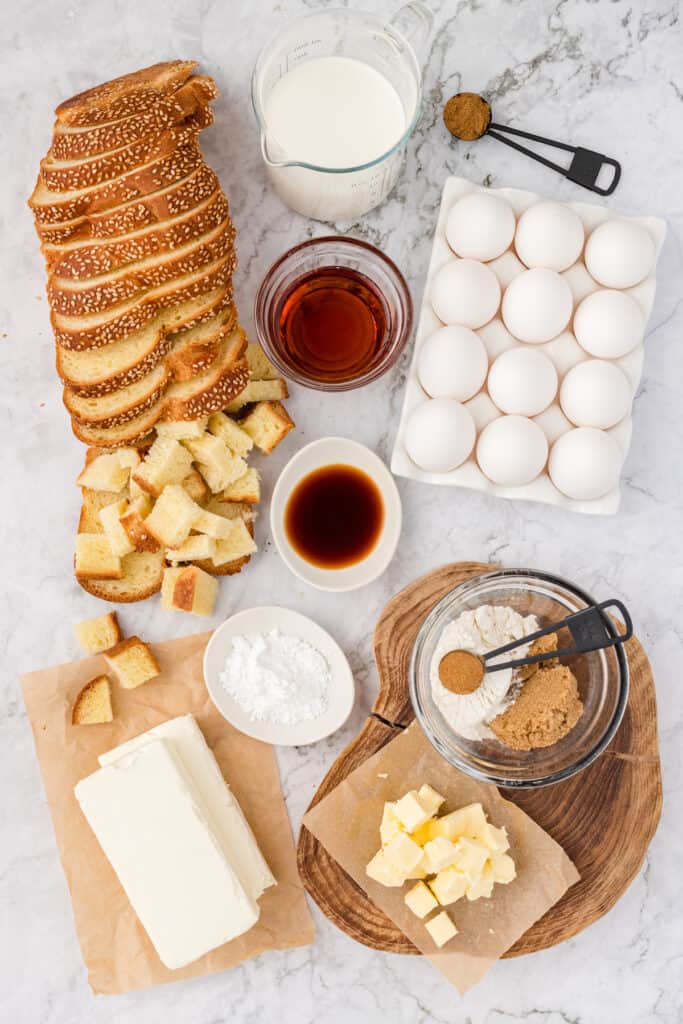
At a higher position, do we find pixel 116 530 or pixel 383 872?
pixel 116 530

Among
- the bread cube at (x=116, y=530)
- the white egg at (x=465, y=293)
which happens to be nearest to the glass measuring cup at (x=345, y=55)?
the white egg at (x=465, y=293)

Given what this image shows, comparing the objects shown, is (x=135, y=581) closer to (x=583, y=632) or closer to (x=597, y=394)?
(x=583, y=632)

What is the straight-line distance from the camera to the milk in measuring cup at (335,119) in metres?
1.62

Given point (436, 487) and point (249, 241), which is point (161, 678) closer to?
point (436, 487)

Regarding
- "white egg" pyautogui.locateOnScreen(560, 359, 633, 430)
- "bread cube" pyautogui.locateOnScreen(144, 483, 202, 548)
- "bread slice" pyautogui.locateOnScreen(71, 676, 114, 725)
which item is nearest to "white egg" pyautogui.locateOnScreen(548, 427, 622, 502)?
"white egg" pyautogui.locateOnScreen(560, 359, 633, 430)

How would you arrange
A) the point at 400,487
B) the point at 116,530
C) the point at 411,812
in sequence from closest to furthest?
the point at 411,812
the point at 116,530
the point at 400,487

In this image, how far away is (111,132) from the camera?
157cm

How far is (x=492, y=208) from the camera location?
1714mm

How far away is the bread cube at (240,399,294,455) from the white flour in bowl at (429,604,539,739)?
1.77 feet

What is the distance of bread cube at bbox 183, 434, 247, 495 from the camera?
5.71ft

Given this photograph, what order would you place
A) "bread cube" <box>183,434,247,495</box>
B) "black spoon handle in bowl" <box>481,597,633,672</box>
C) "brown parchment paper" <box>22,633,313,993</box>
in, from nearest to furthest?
1. "black spoon handle in bowl" <box>481,597,633,672</box>
2. "bread cube" <box>183,434,247,495</box>
3. "brown parchment paper" <box>22,633,313,993</box>

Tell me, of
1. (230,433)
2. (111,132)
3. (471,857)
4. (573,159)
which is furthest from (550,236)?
(471,857)

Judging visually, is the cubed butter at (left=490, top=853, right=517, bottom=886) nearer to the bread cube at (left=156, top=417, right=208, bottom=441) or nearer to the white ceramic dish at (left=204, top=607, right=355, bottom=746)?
the white ceramic dish at (left=204, top=607, right=355, bottom=746)

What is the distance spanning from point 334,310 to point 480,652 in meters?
0.79
